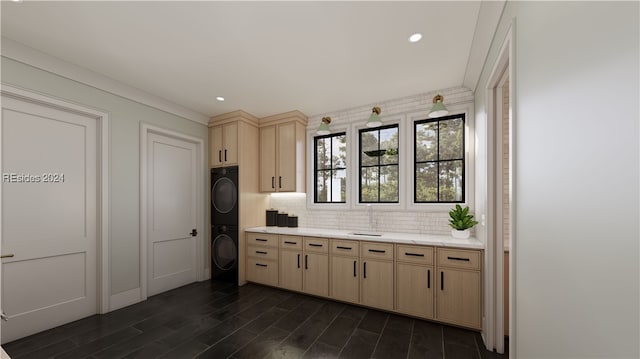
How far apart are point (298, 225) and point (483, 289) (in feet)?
9.05

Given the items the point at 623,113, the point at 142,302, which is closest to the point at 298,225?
the point at 142,302

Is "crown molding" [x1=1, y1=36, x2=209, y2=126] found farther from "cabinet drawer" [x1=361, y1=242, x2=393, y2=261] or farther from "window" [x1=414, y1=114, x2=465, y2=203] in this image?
"window" [x1=414, y1=114, x2=465, y2=203]

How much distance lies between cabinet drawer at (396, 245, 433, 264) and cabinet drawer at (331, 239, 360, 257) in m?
0.52

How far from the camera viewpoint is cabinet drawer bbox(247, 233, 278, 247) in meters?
3.71

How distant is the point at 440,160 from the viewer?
330cm

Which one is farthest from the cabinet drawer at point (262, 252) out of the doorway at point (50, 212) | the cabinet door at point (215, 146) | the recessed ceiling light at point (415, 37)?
the recessed ceiling light at point (415, 37)

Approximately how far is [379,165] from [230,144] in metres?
2.51

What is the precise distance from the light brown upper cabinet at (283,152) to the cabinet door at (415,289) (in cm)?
207

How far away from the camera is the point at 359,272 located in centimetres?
305

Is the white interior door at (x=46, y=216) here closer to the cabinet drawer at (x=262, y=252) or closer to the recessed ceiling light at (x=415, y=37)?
the cabinet drawer at (x=262, y=252)

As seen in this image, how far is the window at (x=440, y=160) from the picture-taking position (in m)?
3.19

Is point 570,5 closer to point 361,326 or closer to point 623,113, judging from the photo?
point 623,113

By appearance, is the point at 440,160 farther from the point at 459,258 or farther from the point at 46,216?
the point at 46,216

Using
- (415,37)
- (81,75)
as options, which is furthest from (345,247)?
(81,75)
